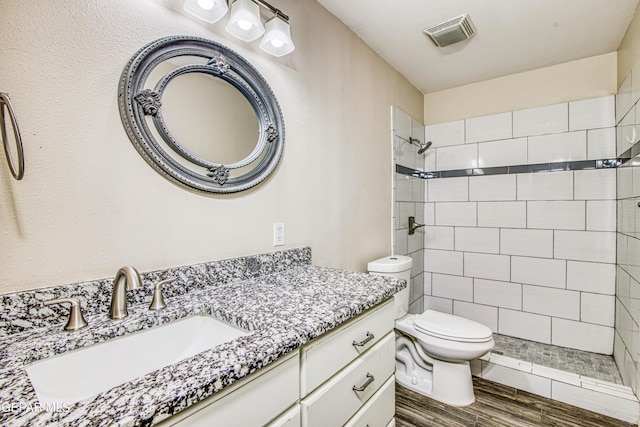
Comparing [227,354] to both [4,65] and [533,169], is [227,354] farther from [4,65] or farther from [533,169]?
[533,169]

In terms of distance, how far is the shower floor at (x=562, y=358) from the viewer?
1.97m

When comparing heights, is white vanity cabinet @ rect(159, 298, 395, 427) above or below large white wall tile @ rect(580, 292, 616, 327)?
above

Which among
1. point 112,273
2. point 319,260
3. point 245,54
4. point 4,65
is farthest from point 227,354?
point 245,54

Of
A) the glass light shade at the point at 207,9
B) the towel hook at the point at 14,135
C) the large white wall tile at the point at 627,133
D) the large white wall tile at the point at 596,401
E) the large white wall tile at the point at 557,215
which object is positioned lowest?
the large white wall tile at the point at 596,401

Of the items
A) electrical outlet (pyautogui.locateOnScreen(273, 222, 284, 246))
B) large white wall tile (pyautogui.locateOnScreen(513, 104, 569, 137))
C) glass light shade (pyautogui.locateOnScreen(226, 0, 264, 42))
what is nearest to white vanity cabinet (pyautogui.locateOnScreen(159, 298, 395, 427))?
electrical outlet (pyautogui.locateOnScreen(273, 222, 284, 246))

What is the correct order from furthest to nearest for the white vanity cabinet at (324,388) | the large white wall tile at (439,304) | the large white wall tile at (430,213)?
the large white wall tile at (430,213) < the large white wall tile at (439,304) < the white vanity cabinet at (324,388)

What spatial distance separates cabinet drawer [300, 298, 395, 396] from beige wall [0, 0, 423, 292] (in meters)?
0.57

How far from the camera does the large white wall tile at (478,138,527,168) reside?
8.21ft

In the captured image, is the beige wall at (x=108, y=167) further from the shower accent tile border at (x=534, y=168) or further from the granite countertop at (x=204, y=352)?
the shower accent tile border at (x=534, y=168)

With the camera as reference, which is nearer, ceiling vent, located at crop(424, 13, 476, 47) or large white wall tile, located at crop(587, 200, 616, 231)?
ceiling vent, located at crop(424, 13, 476, 47)

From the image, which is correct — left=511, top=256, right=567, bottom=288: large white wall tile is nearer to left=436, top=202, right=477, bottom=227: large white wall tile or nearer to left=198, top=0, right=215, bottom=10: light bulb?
left=436, top=202, right=477, bottom=227: large white wall tile

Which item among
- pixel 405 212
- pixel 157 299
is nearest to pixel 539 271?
pixel 405 212

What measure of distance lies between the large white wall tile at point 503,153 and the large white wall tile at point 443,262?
33.3 inches

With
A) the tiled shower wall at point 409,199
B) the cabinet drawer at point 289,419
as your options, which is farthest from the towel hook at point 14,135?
the tiled shower wall at point 409,199
